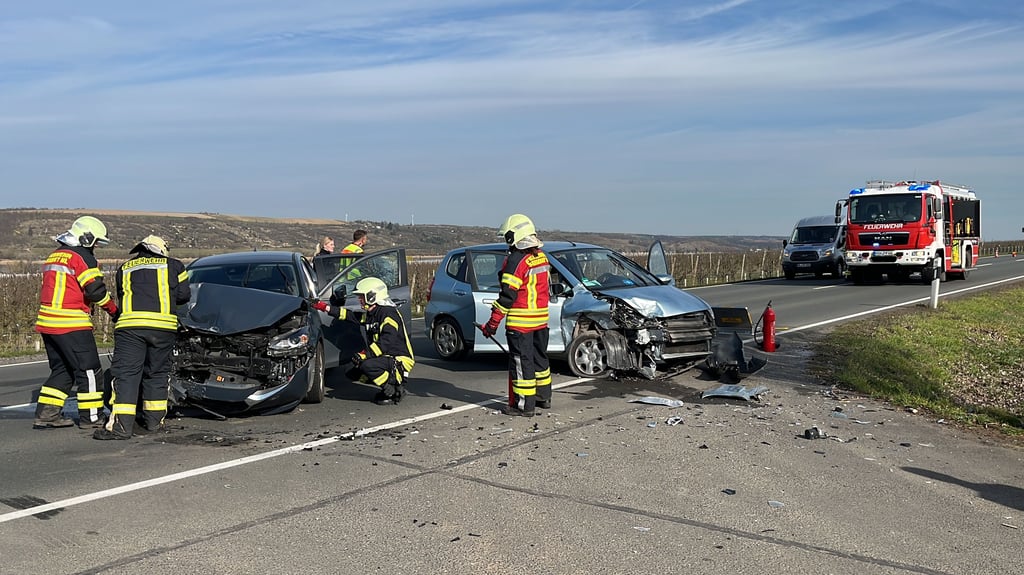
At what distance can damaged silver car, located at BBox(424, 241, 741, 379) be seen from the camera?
10672 mm

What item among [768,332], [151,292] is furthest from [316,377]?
[768,332]

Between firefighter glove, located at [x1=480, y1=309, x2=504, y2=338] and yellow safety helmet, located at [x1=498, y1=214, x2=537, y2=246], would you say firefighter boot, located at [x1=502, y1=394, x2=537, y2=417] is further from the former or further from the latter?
yellow safety helmet, located at [x1=498, y1=214, x2=537, y2=246]

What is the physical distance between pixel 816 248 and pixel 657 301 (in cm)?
2511

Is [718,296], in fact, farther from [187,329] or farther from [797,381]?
[187,329]

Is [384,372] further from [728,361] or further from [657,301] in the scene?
[728,361]

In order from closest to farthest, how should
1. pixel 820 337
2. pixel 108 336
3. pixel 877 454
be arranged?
pixel 877 454, pixel 820 337, pixel 108 336

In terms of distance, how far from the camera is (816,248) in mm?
34062

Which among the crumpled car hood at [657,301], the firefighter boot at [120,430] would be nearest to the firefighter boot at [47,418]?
the firefighter boot at [120,430]

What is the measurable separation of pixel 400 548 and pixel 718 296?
21.9 metres

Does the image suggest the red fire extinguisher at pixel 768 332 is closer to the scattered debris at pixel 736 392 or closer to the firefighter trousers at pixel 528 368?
the scattered debris at pixel 736 392

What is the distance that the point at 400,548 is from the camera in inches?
197

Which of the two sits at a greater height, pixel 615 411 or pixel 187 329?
pixel 187 329

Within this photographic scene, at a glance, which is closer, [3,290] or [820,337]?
[820,337]

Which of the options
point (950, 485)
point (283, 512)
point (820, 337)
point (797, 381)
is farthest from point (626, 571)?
point (820, 337)
